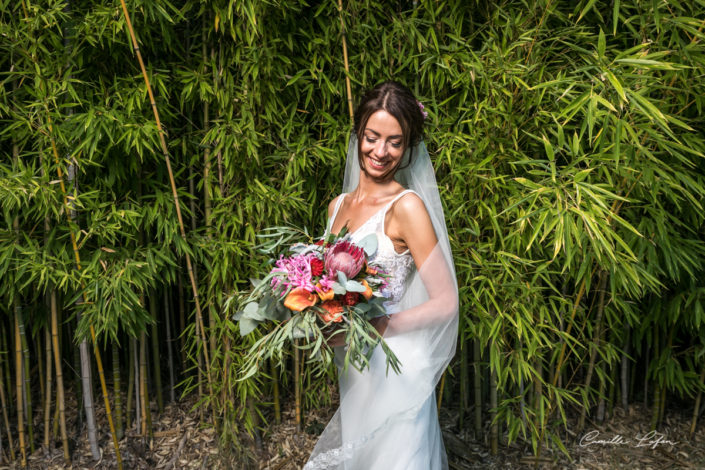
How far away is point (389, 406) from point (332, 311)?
17.5 inches

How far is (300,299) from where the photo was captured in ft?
4.17

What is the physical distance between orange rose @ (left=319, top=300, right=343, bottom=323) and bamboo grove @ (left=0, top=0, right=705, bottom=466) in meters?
0.92

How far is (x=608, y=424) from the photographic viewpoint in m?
2.83

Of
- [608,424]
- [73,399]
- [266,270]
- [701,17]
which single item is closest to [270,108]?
[266,270]

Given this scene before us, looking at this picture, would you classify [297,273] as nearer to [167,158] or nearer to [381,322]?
[381,322]

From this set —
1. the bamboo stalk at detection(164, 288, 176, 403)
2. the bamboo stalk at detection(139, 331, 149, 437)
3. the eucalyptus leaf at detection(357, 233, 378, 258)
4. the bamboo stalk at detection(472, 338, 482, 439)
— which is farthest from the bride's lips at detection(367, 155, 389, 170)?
the bamboo stalk at detection(139, 331, 149, 437)

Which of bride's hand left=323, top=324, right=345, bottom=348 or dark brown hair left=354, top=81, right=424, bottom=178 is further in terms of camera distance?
dark brown hair left=354, top=81, right=424, bottom=178

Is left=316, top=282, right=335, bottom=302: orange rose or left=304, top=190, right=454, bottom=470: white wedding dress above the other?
left=316, top=282, right=335, bottom=302: orange rose

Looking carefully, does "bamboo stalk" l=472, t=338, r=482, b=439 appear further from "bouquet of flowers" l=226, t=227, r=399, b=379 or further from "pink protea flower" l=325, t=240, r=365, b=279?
"pink protea flower" l=325, t=240, r=365, b=279

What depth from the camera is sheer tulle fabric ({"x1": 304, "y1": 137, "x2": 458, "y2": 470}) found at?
1488 mm

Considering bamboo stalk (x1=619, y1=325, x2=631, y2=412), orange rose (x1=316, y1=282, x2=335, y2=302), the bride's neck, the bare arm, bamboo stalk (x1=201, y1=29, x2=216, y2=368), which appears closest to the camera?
orange rose (x1=316, y1=282, x2=335, y2=302)

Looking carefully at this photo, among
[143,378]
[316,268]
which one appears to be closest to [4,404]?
[143,378]

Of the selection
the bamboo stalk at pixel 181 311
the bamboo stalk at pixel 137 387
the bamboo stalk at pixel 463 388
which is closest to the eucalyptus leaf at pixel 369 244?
the bamboo stalk at pixel 463 388

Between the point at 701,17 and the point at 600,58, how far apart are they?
83 cm
